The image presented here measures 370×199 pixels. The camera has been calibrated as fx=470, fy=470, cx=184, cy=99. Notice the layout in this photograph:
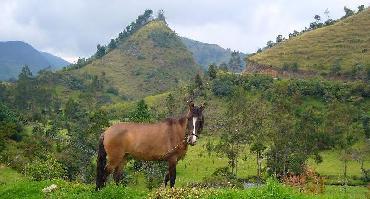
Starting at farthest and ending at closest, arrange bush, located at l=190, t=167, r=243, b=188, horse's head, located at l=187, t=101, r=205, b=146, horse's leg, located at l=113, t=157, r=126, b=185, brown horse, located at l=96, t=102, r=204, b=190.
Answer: bush, located at l=190, t=167, r=243, b=188 < horse's leg, located at l=113, t=157, r=126, b=185 < brown horse, located at l=96, t=102, r=204, b=190 < horse's head, located at l=187, t=101, r=205, b=146

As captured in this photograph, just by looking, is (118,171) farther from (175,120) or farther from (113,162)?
(175,120)

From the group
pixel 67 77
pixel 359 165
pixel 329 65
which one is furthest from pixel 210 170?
pixel 67 77

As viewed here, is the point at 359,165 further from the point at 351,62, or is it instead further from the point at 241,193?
the point at 241,193

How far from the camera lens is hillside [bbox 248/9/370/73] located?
140000 mm

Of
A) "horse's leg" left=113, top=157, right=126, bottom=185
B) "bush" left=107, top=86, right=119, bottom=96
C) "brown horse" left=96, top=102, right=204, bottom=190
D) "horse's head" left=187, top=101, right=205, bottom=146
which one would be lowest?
"horse's leg" left=113, top=157, right=126, bottom=185

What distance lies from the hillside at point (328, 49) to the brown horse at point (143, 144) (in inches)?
4903

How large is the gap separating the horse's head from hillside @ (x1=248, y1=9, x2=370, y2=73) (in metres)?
125

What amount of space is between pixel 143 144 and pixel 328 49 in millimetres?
145984

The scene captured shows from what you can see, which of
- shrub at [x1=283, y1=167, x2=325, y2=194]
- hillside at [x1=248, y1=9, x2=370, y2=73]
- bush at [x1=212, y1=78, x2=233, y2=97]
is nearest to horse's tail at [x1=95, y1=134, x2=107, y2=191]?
shrub at [x1=283, y1=167, x2=325, y2=194]

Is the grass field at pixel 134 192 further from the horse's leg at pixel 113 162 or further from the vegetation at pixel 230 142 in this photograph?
the horse's leg at pixel 113 162

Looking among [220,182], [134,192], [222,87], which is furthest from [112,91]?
[134,192]

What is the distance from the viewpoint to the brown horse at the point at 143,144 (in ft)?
49.7

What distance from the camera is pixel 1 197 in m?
17.7

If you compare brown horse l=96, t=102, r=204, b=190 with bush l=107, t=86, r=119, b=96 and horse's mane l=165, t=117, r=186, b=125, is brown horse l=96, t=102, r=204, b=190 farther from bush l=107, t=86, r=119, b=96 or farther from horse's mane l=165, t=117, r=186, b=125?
bush l=107, t=86, r=119, b=96
